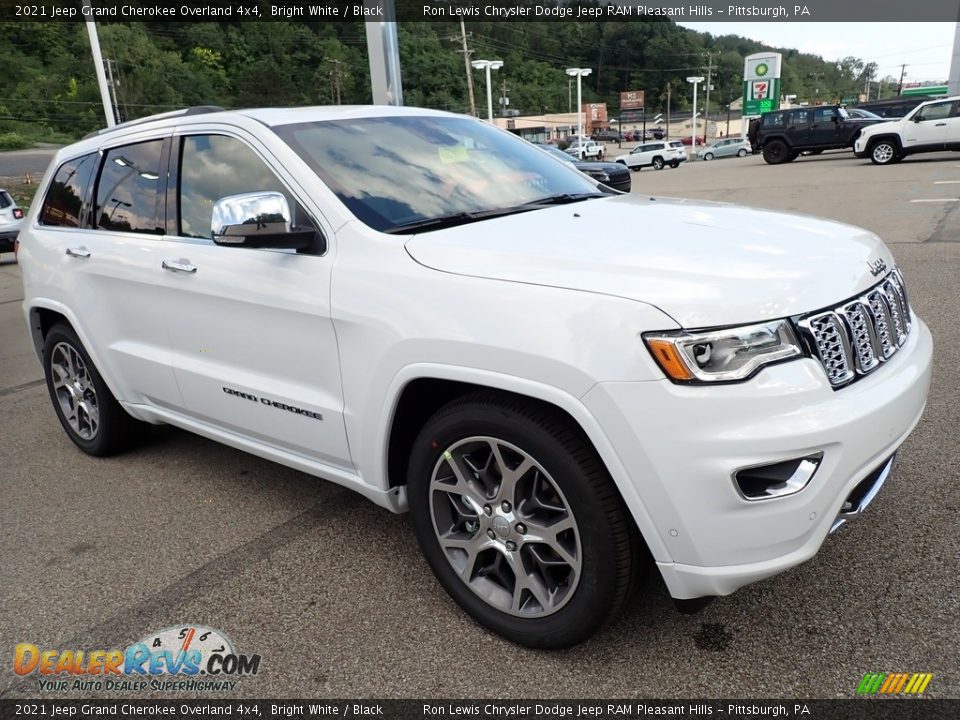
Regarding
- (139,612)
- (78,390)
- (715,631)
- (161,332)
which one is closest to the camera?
(715,631)

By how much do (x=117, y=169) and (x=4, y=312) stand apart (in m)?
7.43

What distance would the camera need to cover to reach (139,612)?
273 cm

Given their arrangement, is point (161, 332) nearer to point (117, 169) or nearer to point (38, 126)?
point (117, 169)

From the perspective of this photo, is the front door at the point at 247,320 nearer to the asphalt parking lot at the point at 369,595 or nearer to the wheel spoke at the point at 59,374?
the asphalt parking lot at the point at 369,595

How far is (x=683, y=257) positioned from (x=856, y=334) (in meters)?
0.55

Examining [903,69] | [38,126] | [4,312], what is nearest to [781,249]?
[4,312]

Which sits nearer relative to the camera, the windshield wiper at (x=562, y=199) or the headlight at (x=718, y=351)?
the headlight at (x=718, y=351)

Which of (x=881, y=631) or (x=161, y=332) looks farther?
(x=161, y=332)

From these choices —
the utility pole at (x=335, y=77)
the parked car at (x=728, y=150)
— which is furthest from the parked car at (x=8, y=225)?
the utility pole at (x=335, y=77)

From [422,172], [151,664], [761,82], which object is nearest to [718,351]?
[422,172]

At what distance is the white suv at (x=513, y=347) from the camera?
6.22ft

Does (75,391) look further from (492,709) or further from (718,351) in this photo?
(718,351)

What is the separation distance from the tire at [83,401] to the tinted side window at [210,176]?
1321 millimetres

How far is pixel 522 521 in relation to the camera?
7.50ft
